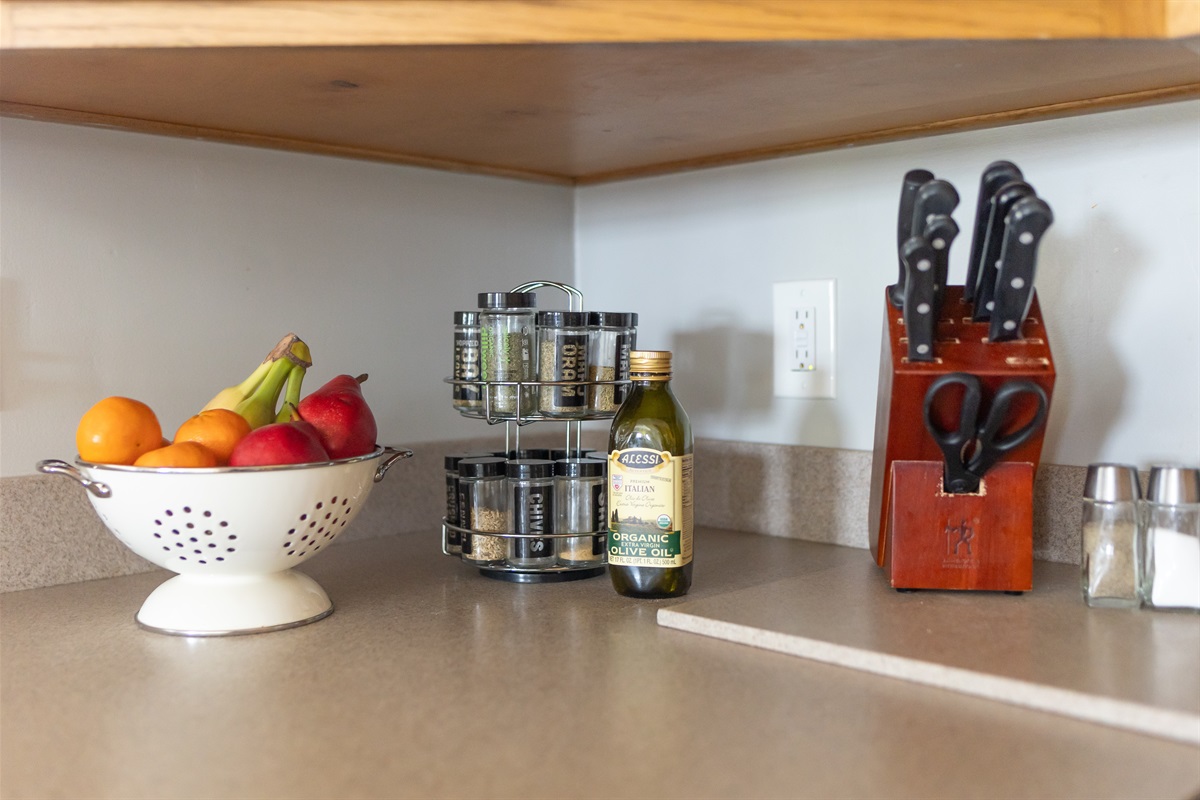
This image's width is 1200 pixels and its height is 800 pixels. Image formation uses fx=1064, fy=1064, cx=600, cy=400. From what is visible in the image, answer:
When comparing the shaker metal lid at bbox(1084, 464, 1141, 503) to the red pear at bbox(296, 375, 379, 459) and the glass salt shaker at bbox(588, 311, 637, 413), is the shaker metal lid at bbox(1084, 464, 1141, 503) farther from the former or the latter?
the red pear at bbox(296, 375, 379, 459)

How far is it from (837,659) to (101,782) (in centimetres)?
49

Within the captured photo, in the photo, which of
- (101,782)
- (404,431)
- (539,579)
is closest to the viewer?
(101,782)

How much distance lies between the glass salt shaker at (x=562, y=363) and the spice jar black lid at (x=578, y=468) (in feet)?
0.17

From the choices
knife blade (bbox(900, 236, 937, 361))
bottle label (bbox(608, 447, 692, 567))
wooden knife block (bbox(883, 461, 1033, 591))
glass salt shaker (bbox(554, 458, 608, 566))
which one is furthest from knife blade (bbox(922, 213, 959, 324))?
glass salt shaker (bbox(554, 458, 608, 566))

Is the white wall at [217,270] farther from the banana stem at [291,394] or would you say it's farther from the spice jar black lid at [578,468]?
the spice jar black lid at [578,468]

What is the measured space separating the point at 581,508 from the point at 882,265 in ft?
1.44

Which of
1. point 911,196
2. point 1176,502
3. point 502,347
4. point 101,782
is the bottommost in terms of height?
point 101,782

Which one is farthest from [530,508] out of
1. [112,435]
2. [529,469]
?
[112,435]

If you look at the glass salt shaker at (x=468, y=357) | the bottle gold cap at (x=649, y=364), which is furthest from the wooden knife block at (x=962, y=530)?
the glass salt shaker at (x=468, y=357)

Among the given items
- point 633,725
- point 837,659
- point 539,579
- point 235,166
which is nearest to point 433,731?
point 633,725

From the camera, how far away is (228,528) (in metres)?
0.86

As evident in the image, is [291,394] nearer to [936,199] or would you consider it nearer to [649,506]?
[649,506]

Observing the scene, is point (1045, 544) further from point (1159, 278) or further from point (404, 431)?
point (404, 431)

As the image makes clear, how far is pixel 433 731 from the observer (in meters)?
0.66
